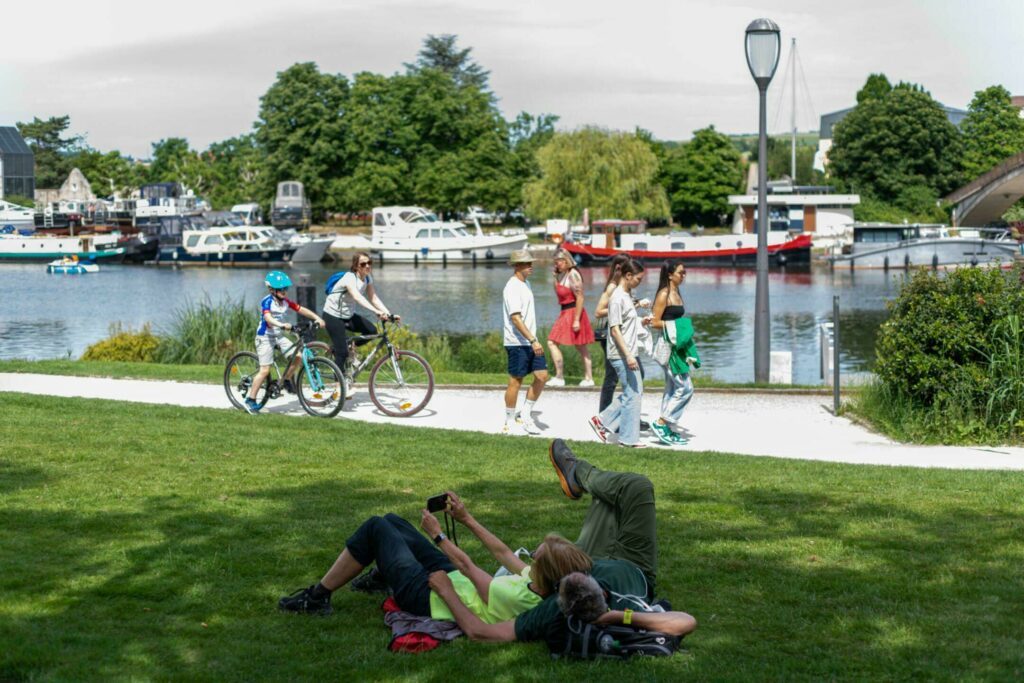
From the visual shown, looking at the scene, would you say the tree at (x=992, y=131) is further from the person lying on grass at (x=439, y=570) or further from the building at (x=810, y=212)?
the person lying on grass at (x=439, y=570)

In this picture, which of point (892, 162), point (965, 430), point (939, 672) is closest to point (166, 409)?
point (965, 430)

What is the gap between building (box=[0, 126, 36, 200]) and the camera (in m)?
139

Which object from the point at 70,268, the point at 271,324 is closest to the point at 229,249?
the point at 70,268

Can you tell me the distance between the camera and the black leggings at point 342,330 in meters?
13.5

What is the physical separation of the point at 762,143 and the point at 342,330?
615 centimetres

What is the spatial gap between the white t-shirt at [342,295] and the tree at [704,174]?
273 feet

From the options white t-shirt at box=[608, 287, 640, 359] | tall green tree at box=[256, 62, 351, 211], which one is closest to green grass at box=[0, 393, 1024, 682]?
white t-shirt at box=[608, 287, 640, 359]

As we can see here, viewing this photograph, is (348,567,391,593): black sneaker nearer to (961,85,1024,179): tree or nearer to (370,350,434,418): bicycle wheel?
(370,350,434,418): bicycle wheel

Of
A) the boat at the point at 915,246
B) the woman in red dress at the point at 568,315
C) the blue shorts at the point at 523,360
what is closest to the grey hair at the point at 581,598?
the blue shorts at the point at 523,360

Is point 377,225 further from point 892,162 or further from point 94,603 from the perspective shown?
point 94,603

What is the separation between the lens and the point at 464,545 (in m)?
7.31

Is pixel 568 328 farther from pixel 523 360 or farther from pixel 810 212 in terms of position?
pixel 810 212

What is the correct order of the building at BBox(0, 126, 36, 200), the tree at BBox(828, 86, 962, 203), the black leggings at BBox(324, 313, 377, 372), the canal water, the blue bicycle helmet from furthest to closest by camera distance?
1. the building at BBox(0, 126, 36, 200)
2. the tree at BBox(828, 86, 962, 203)
3. the canal water
4. the black leggings at BBox(324, 313, 377, 372)
5. the blue bicycle helmet

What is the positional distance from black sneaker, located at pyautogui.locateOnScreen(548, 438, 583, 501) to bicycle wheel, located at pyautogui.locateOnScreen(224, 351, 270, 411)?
7.33 metres
